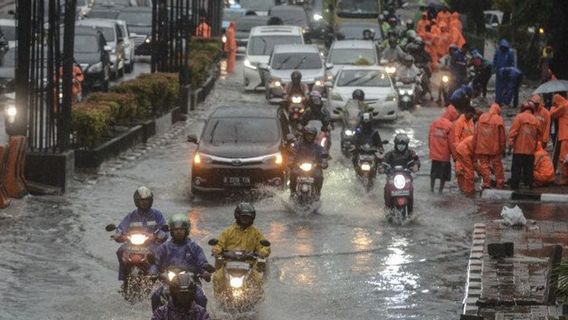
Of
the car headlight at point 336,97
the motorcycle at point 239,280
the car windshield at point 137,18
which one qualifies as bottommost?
the car windshield at point 137,18

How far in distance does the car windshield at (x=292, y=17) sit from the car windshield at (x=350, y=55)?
680 inches

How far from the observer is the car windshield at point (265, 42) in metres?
48.1

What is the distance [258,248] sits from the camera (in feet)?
51.4

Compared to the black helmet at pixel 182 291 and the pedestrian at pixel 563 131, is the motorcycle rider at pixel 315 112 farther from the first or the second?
the black helmet at pixel 182 291

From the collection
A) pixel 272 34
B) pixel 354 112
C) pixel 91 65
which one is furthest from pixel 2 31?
pixel 354 112

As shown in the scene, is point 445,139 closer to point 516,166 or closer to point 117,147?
point 516,166

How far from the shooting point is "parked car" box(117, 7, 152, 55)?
54406mm

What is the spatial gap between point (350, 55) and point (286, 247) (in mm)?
25828

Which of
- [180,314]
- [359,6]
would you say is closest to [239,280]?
[180,314]

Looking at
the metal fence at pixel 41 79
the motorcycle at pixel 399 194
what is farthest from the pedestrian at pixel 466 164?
the metal fence at pixel 41 79

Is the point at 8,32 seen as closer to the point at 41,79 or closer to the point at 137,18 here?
the point at 137,18

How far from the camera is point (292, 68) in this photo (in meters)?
43.1

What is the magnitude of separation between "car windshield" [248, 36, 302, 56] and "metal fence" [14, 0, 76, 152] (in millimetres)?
21531

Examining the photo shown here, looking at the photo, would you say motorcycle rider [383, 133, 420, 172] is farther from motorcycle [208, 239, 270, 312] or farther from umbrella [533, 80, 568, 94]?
motorcycle [208, 239, 270, 312]
